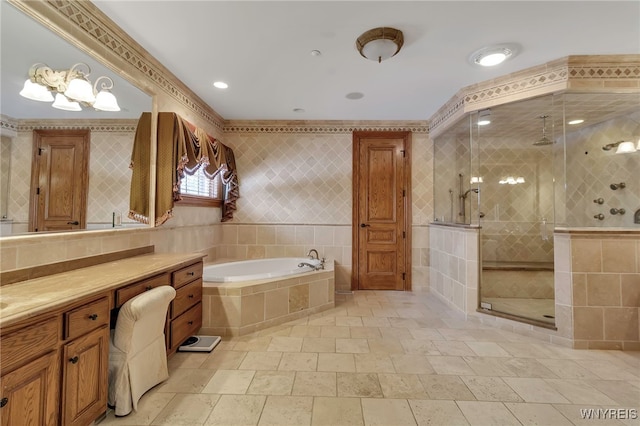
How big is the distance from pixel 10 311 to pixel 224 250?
2.95 metres

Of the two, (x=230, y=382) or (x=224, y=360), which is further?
(x=224, y=360)

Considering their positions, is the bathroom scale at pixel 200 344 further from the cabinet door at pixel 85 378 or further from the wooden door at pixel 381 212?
the wooden door at pixel 381 212

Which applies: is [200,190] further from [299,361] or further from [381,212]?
[381,212]

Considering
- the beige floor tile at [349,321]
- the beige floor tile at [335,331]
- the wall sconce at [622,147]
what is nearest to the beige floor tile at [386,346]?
the beige floor tile at [335,331]

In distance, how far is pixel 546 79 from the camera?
7.86 feet

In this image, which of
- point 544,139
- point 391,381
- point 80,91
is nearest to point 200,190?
point 80,91

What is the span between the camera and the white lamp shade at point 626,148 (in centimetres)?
277

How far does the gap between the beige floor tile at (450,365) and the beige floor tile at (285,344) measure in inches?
42.2

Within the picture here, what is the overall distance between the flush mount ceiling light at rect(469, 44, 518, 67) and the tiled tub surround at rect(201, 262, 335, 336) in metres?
2.62

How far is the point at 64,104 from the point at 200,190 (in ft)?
5.77

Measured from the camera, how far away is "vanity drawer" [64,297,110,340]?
1.18 m

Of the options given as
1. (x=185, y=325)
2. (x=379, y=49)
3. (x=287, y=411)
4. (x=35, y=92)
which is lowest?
(x=287, y=411)

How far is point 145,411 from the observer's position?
1.50 m

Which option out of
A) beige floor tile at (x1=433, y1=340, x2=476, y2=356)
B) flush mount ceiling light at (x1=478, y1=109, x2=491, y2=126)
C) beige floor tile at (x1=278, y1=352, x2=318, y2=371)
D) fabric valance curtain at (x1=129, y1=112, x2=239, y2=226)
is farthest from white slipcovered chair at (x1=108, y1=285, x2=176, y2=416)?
flush mount ceiling light at (x1=478, y1=109, x2=491, y2=126)
